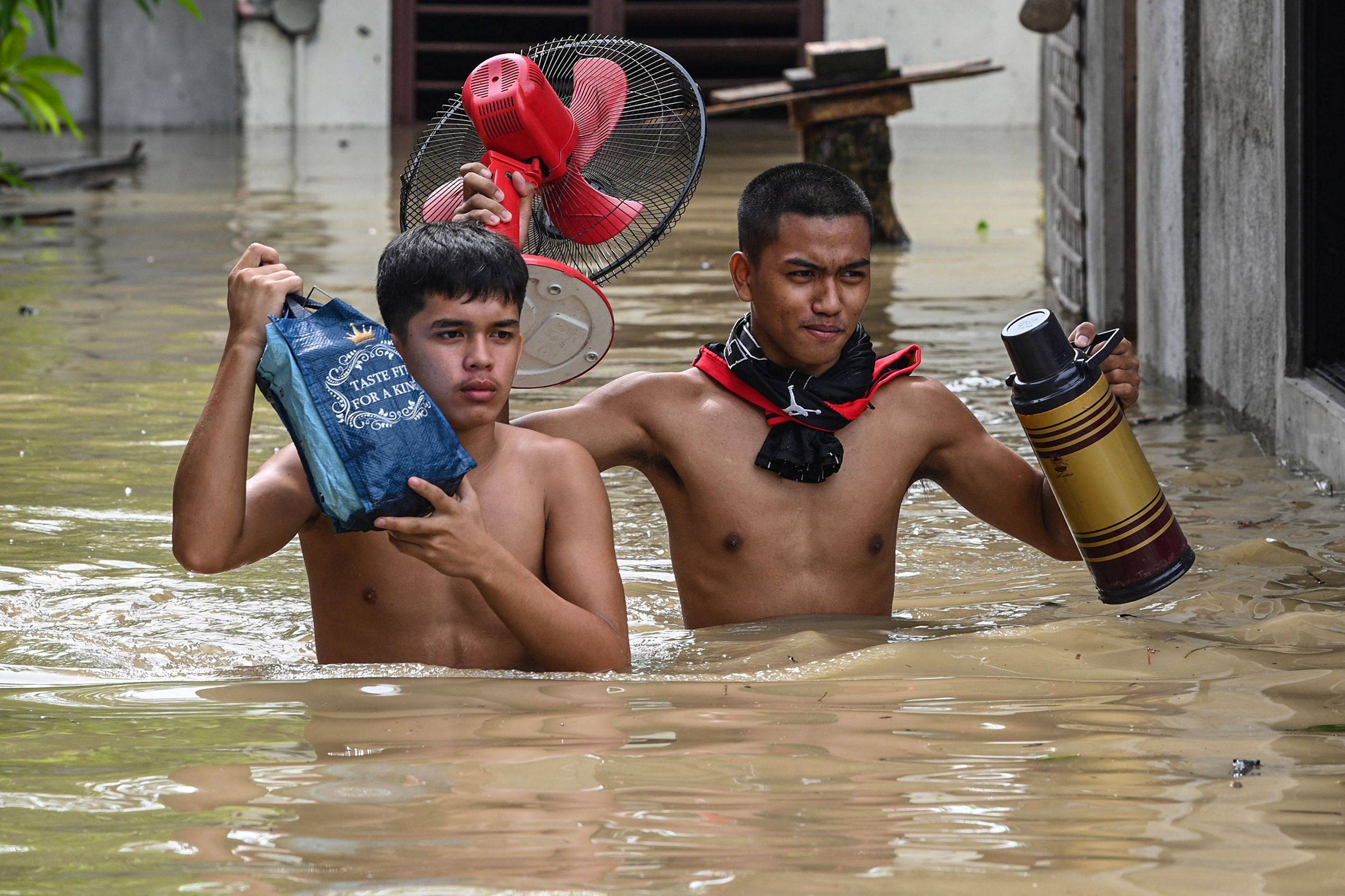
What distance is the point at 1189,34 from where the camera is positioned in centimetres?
637

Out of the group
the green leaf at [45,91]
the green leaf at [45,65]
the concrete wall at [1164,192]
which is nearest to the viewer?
the concrete wall at [1164,192]

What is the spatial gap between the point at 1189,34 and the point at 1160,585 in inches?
151

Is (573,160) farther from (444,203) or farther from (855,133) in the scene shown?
(855,133)

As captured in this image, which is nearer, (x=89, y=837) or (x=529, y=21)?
(x=89, y=837)

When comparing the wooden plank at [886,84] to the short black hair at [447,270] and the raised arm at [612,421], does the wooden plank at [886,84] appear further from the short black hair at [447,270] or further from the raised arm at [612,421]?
the short black hair at [447,270]

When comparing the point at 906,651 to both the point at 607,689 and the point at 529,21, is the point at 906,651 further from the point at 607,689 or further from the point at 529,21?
the point at 529,21

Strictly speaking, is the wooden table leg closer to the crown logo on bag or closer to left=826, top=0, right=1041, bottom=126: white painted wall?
the crown logo on bag

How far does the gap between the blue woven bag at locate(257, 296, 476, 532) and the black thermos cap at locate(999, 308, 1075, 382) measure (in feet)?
3.25

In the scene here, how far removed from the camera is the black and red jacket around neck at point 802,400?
11.3 ft

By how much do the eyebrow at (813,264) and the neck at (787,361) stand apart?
18 centimetres

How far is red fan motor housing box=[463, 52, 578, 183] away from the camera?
10.9 ft

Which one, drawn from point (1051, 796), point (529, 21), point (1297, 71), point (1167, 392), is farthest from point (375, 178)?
point (1051, 796)

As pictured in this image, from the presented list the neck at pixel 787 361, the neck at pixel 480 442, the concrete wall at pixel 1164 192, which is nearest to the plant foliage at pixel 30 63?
the concrete wall at pixel 1164 192

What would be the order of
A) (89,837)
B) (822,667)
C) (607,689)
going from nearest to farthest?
(89,837), (607,689), (822,667)
